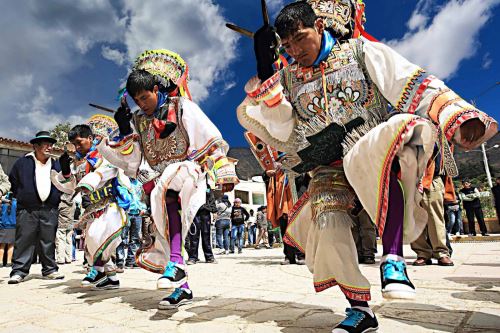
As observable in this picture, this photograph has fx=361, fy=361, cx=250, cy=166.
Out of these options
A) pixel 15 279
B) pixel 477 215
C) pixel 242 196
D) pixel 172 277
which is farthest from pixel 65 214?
pixel 242 196

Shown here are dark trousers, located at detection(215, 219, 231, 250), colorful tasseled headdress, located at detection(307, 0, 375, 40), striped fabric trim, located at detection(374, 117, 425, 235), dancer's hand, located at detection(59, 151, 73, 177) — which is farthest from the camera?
dark trousers, located at detection(215, 219, 231, 250)

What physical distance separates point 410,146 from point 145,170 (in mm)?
2372

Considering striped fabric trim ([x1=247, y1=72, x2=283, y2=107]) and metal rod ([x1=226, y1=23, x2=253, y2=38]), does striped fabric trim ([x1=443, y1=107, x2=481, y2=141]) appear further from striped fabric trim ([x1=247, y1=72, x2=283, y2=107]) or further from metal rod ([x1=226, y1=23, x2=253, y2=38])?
metal rod ([x1=226, y1=23, x2=253, y2=38])

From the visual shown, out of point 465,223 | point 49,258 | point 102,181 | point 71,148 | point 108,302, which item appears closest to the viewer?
point 108,302

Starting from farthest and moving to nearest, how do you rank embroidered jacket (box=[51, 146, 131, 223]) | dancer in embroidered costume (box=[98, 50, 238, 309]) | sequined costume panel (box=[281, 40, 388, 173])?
embroidered jacket (box=[51, 146, 131, 223]) → dancer in embroidered costume (box=[98, 50, 238, 309]) → sequined costume panel (box=[281, 40, 388, 173])

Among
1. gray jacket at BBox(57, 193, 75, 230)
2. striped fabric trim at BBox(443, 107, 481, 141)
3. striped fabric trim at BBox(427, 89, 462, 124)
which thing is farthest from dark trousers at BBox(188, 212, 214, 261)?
striped fabric trim at BBox(443, 107, 481, 141)

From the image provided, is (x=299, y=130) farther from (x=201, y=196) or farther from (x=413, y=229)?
(x=201, y=196)

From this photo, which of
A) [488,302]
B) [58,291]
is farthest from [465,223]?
[58,291]

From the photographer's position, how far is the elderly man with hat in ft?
18.4

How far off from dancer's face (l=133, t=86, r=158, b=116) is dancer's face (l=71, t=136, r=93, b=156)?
196 cm

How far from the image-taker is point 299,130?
219 centimetres

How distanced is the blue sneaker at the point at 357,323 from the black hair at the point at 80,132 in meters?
4.05

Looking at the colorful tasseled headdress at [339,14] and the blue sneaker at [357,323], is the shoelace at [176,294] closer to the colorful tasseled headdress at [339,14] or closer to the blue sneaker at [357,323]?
the blue sneaker at [357,323]

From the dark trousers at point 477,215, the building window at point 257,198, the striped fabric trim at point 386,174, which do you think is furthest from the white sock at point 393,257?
the building window at point 257,198
